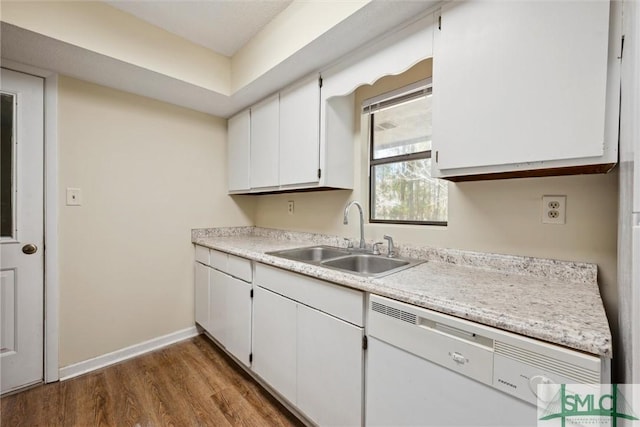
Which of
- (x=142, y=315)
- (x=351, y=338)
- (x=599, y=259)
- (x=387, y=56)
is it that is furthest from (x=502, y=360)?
(x=142, y=315)

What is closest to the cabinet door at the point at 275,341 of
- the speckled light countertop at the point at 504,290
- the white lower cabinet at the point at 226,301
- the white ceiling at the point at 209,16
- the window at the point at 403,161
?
the white lower cabinet at the point at 226,301

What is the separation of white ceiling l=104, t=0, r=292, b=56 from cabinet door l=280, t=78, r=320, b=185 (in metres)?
0.46

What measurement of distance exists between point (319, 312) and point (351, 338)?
203mm

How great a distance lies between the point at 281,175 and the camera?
81.2 inches

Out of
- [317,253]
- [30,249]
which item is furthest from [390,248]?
[30,249]

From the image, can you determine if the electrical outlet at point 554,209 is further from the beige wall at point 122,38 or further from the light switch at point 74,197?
the light switch at point 74,197

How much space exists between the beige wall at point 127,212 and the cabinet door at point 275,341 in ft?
3.58

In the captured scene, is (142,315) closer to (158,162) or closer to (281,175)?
(158,162)

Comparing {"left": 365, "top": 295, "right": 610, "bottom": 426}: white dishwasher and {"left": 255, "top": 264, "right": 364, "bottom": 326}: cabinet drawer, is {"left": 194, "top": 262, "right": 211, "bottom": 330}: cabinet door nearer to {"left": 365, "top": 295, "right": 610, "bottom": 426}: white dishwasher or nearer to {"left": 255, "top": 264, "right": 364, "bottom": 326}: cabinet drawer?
{"left": 255, "top": 264, "right": 364, "bottom": 326}: cabinet drawer

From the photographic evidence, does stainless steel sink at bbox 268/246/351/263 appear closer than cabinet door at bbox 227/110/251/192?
Yes

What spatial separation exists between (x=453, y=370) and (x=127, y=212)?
235 cm

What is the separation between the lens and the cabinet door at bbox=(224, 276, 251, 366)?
1.78 metres

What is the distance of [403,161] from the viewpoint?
181 centimetres

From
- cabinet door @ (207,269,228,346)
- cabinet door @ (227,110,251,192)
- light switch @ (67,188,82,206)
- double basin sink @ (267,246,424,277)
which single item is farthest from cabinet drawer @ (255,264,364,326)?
light switch @ (67,188,82,206)
